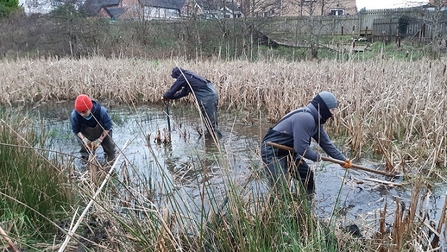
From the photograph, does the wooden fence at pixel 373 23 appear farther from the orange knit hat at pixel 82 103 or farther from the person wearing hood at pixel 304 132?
the person wearing hood at pixel 304 132

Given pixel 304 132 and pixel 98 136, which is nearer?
pixel 304 132

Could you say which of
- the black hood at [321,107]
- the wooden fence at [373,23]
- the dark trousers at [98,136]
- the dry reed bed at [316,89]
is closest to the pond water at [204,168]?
the dark trousers at [98,136]

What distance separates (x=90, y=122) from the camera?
6.10m

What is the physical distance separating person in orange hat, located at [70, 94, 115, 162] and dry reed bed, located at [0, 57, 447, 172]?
0.65 metres

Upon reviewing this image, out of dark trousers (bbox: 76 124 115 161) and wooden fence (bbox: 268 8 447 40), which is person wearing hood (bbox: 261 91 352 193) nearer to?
dark trousers (bbox: 76 124 115 161)

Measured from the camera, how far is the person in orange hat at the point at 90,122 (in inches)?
213

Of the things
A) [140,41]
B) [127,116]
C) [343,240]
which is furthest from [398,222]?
[140,41]

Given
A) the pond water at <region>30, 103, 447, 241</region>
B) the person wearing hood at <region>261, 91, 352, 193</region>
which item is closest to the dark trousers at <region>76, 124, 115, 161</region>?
the pond water at <region>30, 103, 447, 241</region>

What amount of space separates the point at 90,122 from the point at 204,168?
448cm

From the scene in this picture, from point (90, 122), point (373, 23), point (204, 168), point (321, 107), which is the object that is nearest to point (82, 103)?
point (90, 122)

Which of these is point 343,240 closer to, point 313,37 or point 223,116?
point 223,116

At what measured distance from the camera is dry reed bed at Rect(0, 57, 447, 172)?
604 cm

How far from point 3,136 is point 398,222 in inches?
172

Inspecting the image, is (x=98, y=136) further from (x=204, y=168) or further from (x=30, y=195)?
(x=204, y=168)
